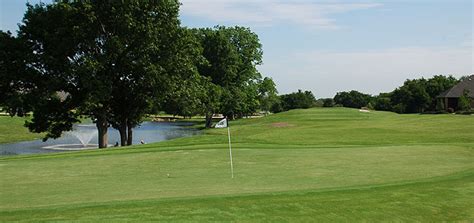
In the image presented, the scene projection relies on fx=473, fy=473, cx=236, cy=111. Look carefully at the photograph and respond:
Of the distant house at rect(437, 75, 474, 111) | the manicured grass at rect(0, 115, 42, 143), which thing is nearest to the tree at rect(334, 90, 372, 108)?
the distant house at rect(437, 75, 474, 111)

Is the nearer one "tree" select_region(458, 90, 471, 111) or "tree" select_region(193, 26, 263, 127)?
"tree" select_region(193, 26, 263, 127)

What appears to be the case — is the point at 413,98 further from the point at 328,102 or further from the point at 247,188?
the point at 247,188

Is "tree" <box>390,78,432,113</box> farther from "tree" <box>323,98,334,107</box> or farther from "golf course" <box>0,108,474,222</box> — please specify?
"golf course" <box>0,108,474,222</box>

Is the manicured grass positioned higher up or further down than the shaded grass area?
higher up

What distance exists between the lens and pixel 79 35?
29.5m

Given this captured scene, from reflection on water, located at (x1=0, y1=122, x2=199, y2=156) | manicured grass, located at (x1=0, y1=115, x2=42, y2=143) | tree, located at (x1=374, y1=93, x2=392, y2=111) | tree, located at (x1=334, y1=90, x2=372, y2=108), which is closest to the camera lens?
reflection on water, located at (x1=0, y1=122, x2=199, y2=156)

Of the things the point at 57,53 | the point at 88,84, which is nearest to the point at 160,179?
the point at 88,84

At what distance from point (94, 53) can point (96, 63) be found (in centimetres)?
250

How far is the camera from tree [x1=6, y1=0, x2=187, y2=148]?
29500 millimetres

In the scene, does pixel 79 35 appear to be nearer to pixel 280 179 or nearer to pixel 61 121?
pixel 61 121

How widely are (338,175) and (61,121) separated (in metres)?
25.7

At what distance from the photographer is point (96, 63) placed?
2902cm

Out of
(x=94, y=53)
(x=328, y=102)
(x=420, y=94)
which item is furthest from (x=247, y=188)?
(x=328, y=102)

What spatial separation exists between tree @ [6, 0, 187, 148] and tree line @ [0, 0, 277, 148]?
63 millimetres
